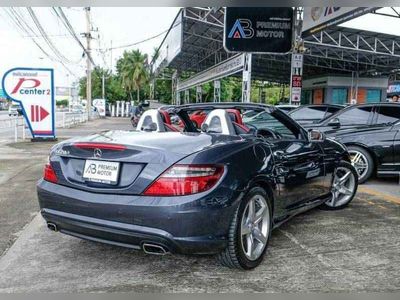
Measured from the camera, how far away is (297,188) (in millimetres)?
4703

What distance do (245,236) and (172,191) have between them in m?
0.88

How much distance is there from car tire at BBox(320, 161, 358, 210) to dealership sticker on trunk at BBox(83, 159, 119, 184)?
131 inches

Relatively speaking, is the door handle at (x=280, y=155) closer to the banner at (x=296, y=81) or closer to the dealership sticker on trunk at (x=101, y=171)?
the dealership sticker on trunk at (x=101, y=171)

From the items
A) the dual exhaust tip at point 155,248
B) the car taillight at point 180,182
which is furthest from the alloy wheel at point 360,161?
the dual exhaust tip at point 155,248

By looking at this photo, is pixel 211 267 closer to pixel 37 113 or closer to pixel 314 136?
pixel 314 136

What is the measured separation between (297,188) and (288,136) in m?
0.74

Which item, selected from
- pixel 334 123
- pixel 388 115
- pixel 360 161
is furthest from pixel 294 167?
pixel 388 115

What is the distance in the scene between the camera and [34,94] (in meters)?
15.6

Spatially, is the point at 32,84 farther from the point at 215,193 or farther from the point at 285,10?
the point at 215,193

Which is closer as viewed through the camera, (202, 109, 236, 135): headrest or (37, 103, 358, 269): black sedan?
(37, 103, 358, 269): black sedan

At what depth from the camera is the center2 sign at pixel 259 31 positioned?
15992 millimetres

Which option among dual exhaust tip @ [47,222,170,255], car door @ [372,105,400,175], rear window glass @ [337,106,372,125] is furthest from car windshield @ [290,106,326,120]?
dual exhaust tip @ [47,222,170,255]

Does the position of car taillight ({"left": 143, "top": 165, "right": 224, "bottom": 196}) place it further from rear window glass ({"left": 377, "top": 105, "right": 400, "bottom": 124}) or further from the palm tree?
the palm tree

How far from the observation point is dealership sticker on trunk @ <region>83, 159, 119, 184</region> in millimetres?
3514
